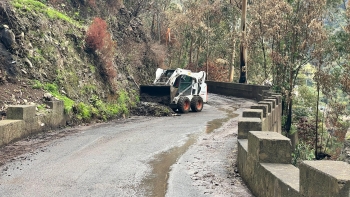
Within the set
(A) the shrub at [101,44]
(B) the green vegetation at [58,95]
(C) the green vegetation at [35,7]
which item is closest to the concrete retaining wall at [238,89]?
(A) the shrub at [101,44]

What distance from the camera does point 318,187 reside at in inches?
171

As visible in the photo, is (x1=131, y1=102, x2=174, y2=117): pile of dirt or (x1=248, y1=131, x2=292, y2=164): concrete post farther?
(x1=131, y1=102, x2=174, y2=117): pile of dirt

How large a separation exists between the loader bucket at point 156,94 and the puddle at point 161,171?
10244mm

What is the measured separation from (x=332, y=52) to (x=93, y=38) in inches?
566

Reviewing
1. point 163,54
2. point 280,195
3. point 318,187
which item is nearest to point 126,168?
point 280,195

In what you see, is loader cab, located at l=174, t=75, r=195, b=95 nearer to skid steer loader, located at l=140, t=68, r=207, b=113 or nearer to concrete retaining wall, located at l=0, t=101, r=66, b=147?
skid steer loader, located at l=140, t=68, r=207, b=113

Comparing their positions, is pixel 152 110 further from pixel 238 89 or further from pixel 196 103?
pixel 238 89

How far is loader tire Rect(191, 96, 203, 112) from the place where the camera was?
79.8 ft

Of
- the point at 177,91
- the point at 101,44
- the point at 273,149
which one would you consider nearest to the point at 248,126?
the point at 273,149

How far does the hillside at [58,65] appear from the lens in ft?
55.0

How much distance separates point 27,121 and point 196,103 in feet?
40.8

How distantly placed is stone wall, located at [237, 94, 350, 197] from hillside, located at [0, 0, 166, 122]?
9469 mm

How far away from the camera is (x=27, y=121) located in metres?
13.8

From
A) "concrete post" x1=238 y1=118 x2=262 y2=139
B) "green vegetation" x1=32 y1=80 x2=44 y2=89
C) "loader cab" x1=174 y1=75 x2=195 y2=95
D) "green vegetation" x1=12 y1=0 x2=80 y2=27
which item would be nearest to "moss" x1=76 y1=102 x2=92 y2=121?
"green vegetation" x1=32 y1=80 x2=44 y2=89
